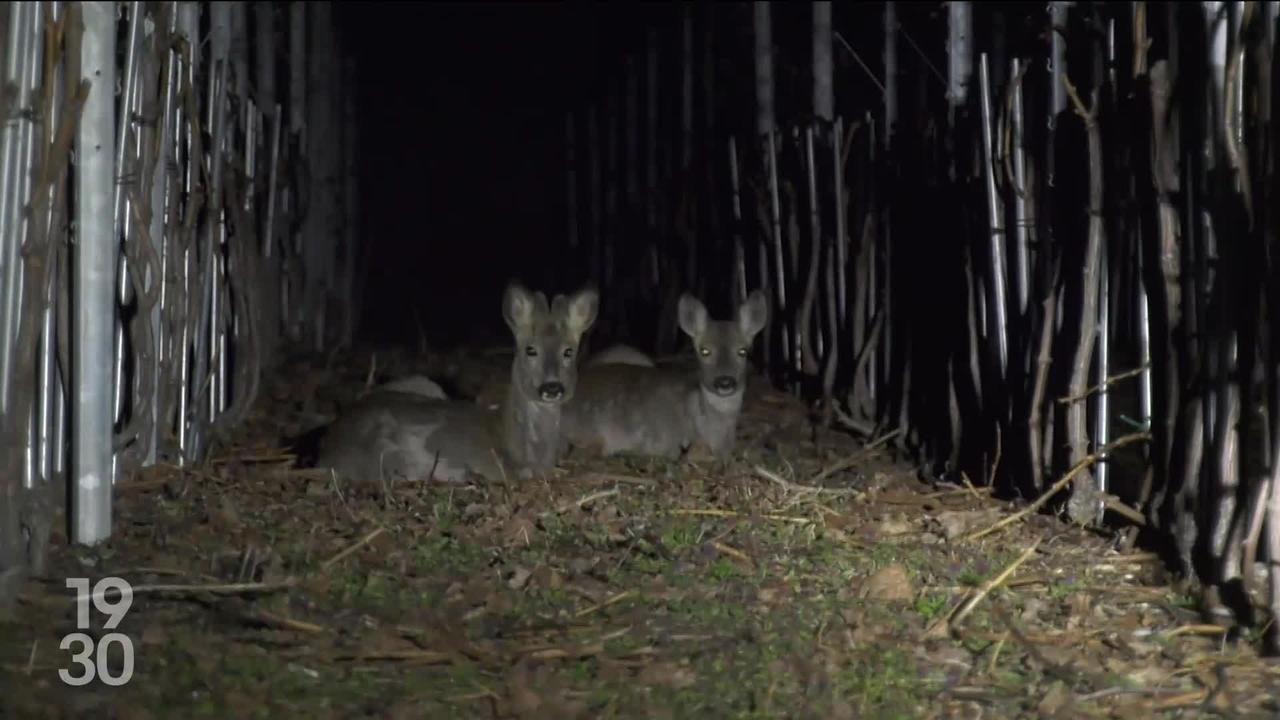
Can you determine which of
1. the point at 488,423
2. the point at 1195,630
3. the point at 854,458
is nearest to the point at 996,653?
the point at 1195,630

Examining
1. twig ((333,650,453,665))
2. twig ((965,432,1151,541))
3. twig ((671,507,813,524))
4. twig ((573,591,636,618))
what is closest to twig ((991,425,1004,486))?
twig ((965,432,1151,541))

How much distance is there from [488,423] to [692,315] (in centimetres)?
183

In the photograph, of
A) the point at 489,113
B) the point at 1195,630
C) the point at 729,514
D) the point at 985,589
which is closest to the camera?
the point at 1195,630

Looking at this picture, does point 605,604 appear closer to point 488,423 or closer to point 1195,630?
point 1195,630

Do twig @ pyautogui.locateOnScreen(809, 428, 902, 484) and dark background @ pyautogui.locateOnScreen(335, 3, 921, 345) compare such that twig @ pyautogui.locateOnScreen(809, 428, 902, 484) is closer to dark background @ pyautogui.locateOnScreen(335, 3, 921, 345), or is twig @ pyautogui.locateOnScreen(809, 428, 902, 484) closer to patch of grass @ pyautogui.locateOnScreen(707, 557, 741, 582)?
patch of grass @ pyautogui.locateOnScreen(707, 557, 741, 582)

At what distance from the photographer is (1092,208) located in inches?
258

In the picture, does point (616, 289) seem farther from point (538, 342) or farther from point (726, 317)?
point (538, 342)

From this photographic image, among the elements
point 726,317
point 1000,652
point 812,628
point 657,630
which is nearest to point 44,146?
point 657,630

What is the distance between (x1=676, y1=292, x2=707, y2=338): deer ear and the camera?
32.4ft

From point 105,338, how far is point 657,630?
7.69ft

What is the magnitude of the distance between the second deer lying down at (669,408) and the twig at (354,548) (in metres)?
3.19

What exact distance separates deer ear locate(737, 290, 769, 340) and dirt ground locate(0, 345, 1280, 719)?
7.71 ft

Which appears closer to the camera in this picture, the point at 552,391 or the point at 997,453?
the point at 997,453

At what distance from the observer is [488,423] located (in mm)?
8609
